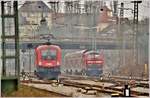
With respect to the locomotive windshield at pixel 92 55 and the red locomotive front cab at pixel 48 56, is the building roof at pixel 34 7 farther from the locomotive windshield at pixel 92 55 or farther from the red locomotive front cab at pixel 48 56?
the locomotive windshield at pixel 92 55

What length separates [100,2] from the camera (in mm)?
3863

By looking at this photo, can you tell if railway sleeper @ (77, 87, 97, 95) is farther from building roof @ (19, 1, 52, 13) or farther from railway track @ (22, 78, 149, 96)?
building roof @ (19, 1, 52, 13)

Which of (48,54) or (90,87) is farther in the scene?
(48,54)

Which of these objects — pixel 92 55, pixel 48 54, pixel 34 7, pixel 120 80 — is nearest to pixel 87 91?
pixel 120 80

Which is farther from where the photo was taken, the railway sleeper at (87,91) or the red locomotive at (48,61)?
the red locomotive at (48,61)

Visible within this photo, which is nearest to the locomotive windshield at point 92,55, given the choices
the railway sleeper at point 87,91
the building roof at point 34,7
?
the railway sleeper at point 87,91

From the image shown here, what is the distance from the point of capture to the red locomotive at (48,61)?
402 cm

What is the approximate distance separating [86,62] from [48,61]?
0.48 meters

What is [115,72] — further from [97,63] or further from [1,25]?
[1,25]

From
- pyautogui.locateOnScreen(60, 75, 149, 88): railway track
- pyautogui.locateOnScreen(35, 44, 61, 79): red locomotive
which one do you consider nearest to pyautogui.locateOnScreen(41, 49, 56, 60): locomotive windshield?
pyautogui.locateOnScreen(35, 44, 61, 79): red locomotive

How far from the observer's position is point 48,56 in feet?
14.1

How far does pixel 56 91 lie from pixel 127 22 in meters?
1.35

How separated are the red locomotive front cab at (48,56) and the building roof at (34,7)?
44 centimetres

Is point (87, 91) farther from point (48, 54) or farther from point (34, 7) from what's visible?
point (34, 7)
